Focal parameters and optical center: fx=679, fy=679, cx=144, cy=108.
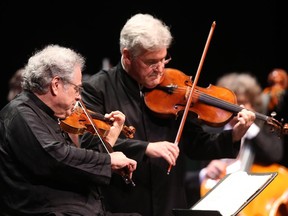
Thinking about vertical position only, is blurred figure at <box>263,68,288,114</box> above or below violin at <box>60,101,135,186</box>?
above

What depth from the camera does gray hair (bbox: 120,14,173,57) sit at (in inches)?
123

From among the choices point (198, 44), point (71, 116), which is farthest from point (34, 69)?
point (198, 44)

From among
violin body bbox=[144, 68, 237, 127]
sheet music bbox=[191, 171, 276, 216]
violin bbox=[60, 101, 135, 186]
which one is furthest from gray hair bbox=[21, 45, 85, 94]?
sheet music bbox=[191, 171, 276, 216]

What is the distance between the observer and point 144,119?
10.6 feet

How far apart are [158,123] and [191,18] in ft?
9.23

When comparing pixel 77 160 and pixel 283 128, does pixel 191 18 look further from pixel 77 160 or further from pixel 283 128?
pixel 77 160

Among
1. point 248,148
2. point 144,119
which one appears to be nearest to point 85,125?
point 144,119

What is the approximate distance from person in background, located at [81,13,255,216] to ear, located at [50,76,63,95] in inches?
15.3

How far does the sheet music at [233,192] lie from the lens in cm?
281

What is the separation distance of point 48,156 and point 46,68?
389 millimetres

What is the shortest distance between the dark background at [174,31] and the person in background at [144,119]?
2381 millimetres

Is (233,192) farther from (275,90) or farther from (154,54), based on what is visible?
(275,90)

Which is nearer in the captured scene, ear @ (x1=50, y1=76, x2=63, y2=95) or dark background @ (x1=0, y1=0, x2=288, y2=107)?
ear @ (x1=50, y1=76, x2=63, y2=95)

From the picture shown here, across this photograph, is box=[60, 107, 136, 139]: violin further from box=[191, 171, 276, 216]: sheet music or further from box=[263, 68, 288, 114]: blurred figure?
box=[263, 68, 288, 114]: blurred figure
